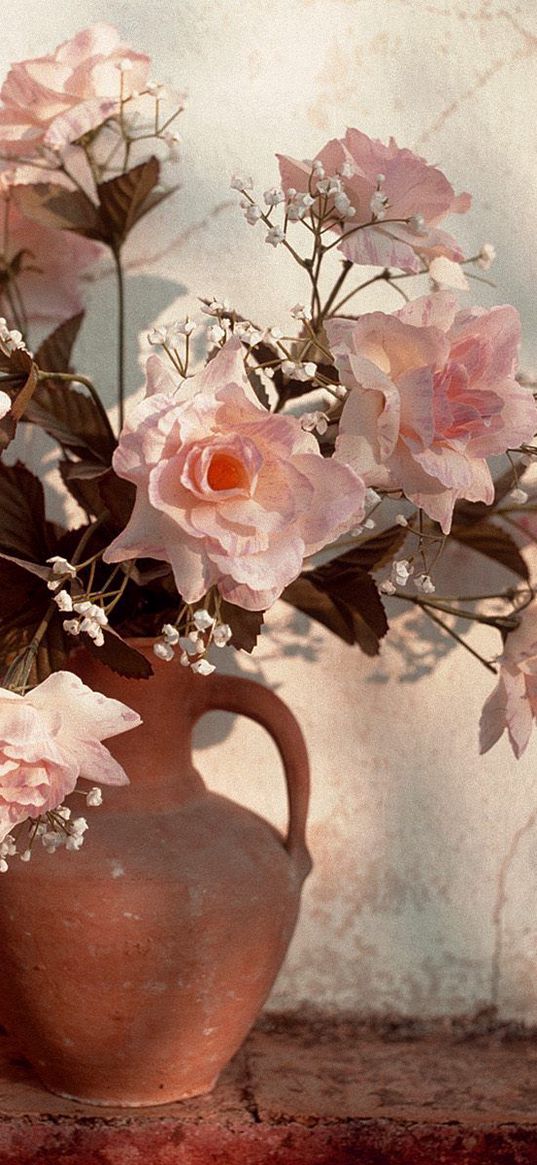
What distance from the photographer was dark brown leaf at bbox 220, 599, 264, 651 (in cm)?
83

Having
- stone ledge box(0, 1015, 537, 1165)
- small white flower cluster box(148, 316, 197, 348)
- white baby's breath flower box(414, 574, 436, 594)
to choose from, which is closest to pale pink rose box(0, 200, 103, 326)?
small white flower cluster box(148, 316, 197, 348)

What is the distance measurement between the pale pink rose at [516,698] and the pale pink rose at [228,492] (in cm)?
23

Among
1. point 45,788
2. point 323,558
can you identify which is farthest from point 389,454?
point 323,558

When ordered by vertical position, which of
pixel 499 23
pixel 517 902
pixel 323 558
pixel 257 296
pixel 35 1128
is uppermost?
pixel 499 23

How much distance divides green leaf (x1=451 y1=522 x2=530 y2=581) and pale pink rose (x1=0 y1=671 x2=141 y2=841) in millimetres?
437

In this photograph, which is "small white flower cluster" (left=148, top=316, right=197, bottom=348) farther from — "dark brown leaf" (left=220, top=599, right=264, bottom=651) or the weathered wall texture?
the weathered wall texture

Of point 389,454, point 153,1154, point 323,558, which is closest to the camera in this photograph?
point 389,454

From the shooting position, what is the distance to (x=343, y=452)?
2.56 feet

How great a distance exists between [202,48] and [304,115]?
0.12 m

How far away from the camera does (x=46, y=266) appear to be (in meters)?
1.23

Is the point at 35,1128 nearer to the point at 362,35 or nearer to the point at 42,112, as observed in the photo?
the point at 42,112

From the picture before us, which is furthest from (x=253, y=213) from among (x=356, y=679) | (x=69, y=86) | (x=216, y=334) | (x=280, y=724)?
(x=356, y=679)

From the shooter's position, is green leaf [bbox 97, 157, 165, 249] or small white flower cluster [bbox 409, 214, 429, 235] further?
green leaf [bbox 97, 157, 165, 249]

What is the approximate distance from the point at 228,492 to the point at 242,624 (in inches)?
5.1
